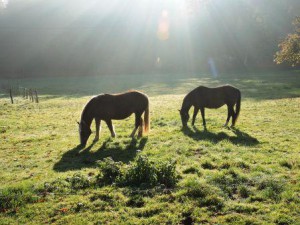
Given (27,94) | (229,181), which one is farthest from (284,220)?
(27,94)

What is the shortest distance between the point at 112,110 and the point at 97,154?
7.88ft

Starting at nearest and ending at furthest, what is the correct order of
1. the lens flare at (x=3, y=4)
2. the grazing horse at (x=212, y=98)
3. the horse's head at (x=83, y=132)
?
the horse's head at (x=83, y=132) → the grazing horse at (x=212, y=98) → the lens flare at (x=3, y=4)

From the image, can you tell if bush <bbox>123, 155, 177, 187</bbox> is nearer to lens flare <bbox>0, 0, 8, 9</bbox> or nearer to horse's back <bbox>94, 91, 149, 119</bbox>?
horse's back <bbox>94, 91, 149, 119</bbox>

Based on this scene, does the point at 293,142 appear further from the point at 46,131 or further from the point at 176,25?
the point at 176,25

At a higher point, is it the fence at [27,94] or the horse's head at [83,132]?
the fence at [27,94]

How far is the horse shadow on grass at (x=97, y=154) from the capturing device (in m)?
10.2

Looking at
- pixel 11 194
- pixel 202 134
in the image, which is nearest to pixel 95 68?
pixel 202 134

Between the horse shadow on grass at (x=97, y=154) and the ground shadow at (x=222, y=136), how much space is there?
2.06m

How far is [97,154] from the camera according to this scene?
11.4 meters

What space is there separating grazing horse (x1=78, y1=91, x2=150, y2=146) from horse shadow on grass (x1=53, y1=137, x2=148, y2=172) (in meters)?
0.64

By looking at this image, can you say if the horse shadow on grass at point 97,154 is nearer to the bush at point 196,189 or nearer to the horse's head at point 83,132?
the horse's head at point 83,132

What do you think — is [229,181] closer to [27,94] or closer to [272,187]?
[272,187]

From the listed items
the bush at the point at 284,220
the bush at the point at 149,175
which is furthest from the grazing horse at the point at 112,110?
the bush at the point at 284,220

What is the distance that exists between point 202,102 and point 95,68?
2167 inches
